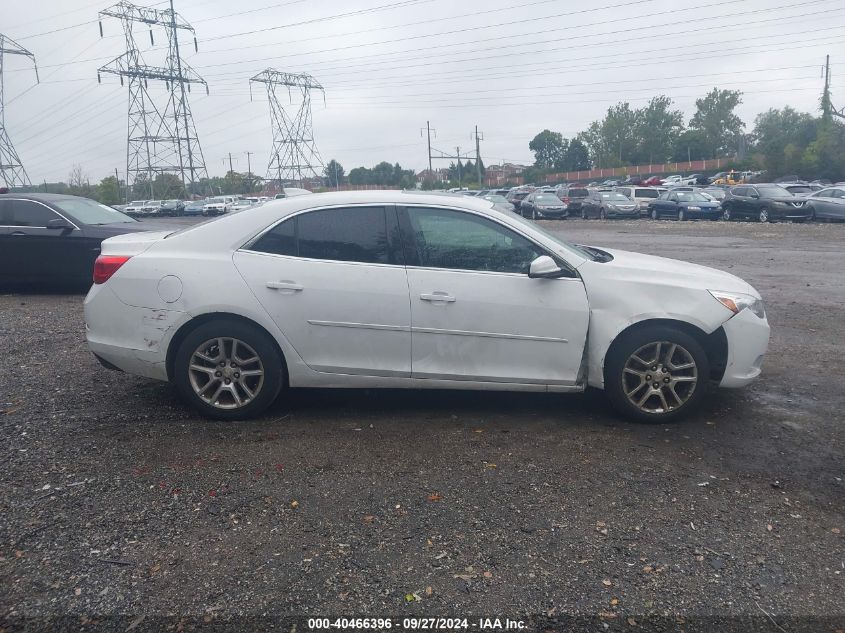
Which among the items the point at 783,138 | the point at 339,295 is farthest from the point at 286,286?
the point at 783,138

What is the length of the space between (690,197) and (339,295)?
103 feet

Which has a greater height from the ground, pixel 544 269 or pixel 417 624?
pixel 544 269

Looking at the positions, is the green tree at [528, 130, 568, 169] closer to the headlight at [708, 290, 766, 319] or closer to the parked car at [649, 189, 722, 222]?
the parked car at [649, 189, 722, 222]

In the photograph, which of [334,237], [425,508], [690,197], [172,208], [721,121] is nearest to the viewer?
[425,508]

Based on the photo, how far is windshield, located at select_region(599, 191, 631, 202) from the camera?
36.5m

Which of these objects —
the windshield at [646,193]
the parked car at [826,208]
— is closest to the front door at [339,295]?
the parked car at [826,208]

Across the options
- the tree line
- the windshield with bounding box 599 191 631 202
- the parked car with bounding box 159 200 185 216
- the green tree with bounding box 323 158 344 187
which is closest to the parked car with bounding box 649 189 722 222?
the windshield with bounding box 599 191 631 202

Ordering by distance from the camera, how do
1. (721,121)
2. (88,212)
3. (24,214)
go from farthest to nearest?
(721,121) → (88,212) → (24,214)

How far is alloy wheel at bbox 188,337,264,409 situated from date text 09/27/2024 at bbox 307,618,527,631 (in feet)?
7.84

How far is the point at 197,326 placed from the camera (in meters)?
5.07

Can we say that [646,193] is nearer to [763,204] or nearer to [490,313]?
[763,204]

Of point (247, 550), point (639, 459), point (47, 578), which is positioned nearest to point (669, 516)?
point (639, 459)

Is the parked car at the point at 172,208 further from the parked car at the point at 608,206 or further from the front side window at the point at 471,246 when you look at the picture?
the front side window at the point at 471,246

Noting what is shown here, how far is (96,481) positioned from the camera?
414 cm
